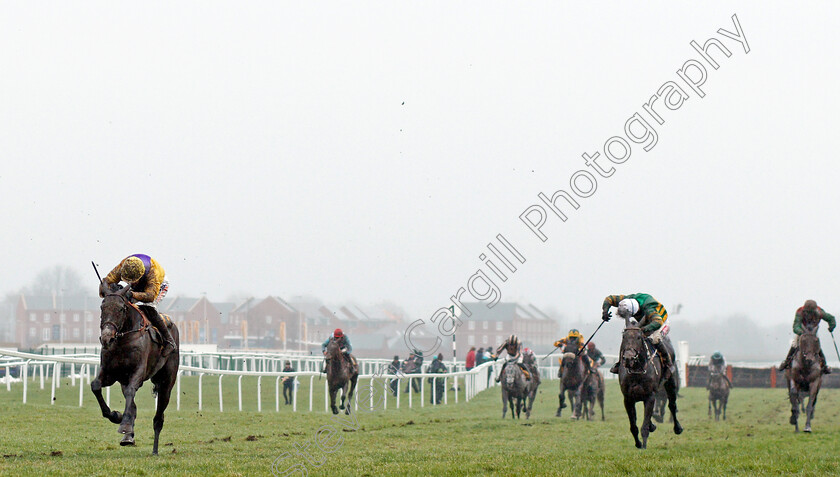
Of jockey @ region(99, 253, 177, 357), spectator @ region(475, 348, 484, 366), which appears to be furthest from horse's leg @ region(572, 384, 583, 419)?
spectator @ region(475, 348, 484, 366)

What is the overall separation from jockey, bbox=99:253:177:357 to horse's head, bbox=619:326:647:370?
16.1 ft

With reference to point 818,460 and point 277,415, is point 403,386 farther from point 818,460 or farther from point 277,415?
point 818,460

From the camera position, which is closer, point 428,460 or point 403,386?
point 428,460

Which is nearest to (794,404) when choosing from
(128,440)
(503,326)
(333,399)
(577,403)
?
(577,403)

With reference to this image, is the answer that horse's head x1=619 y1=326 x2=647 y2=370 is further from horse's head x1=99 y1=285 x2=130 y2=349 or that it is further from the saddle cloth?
horse's head x1=99 y1=285 x2=130 y2=349

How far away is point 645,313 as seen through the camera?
1098 centimetres

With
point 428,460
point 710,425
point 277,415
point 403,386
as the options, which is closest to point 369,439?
point 428,460

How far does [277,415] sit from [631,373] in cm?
779

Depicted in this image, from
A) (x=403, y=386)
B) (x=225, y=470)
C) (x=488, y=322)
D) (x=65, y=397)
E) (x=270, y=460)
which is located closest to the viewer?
(x=225, y=470)

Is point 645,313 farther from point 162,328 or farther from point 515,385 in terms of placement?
point 515,385

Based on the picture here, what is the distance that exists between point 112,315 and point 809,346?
1022 cm

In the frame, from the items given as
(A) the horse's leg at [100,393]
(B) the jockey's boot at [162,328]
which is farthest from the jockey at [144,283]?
(A) the horse's leg at [100,393]

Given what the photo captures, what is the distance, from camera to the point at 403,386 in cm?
3117

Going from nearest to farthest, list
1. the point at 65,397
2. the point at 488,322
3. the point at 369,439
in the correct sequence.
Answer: the point at 369,439
the point at 65,397
the point at 488,322
